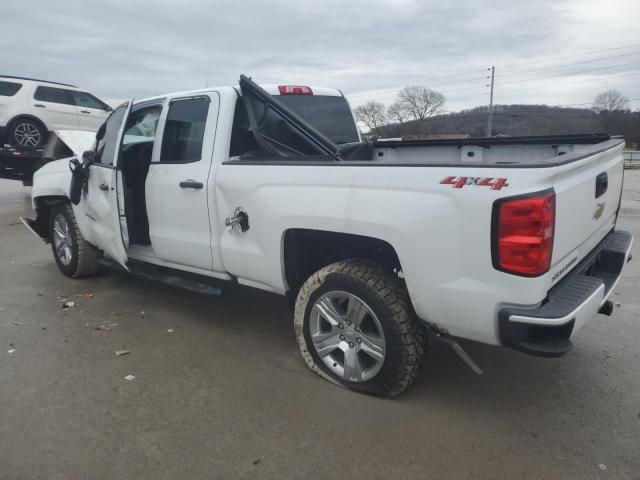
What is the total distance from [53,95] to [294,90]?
870cm

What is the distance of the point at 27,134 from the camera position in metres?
10.3

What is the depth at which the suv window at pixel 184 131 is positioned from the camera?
12.5 feet

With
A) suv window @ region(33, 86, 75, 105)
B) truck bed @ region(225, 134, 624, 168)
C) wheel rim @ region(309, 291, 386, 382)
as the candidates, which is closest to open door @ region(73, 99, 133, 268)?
truck bed @ region(225, 134, 624, 168)

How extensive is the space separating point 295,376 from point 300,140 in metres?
1.79

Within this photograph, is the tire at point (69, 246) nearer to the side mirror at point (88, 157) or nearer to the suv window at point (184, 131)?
the side mirror at point (88, 157)

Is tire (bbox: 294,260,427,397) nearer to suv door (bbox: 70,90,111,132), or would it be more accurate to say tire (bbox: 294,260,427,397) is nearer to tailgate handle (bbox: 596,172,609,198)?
tailgate handle (bbox: 596,172,609,198)

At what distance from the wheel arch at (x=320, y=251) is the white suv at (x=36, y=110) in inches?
367

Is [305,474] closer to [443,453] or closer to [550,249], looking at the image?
[443,453]

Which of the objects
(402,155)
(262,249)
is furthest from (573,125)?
(262,249)

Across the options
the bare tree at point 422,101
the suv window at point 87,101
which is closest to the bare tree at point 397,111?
the bare tree at point 422,101

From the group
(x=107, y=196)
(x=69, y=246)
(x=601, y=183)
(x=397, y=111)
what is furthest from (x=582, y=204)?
(x=397, y=111)

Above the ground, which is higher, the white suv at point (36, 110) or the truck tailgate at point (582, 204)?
the white suv at point (36, 110)

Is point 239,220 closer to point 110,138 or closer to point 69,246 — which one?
point 110,138

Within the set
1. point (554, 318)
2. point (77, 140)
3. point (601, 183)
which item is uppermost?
point (77, 140)
